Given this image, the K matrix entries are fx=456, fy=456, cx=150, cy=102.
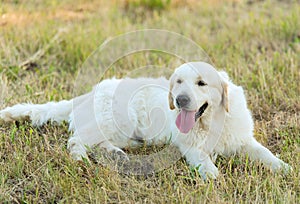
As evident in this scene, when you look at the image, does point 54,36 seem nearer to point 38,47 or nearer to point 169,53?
point 38,47

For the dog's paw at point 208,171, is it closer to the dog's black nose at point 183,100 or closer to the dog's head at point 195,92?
the dog's head at point 195,92

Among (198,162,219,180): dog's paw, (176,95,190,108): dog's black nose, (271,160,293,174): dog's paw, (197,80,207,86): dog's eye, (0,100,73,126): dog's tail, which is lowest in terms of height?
(0,100,73,126): dog's tail

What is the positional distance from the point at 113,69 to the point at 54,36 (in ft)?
3.71

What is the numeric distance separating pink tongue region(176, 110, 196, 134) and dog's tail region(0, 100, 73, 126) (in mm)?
1201

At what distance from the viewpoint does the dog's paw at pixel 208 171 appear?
3359 millimetres

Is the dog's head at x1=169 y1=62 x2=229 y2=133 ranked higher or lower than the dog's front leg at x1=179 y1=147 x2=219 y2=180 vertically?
higher

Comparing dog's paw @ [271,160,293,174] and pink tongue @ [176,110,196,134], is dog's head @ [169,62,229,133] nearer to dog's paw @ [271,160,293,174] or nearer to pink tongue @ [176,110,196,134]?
pink tongue @ [176,110,196,134]

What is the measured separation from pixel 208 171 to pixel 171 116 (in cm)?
69

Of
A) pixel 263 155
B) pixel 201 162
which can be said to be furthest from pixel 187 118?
pixel 263 155

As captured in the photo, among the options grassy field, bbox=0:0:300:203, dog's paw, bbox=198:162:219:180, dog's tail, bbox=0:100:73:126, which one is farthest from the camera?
dog's tail, bbox=0:100:73:126

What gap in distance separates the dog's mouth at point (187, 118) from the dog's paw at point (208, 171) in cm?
31

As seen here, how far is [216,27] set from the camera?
692cm

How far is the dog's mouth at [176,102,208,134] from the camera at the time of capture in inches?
138

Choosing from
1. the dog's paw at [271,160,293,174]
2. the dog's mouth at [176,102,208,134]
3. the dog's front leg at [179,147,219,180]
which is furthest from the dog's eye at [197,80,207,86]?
the dog's paw at [271,160,293,174]
